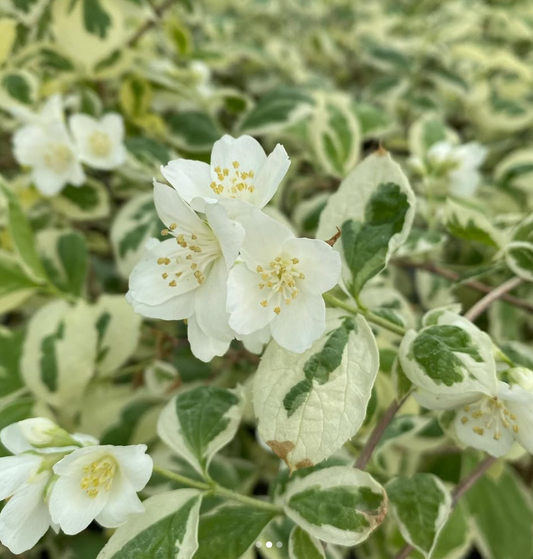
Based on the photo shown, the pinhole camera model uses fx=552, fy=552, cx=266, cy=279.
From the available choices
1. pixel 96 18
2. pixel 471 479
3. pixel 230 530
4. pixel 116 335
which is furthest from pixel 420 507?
pixel 96 18

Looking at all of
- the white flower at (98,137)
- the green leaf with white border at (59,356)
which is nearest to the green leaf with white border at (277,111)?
the white flower at (98,137)

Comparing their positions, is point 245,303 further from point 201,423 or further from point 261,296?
point 201,423

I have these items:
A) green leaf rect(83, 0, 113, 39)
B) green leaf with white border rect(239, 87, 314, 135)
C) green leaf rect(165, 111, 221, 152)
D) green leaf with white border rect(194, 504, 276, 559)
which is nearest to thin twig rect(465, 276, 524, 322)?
green leaf with white border rect(194, 504, 276, 559)

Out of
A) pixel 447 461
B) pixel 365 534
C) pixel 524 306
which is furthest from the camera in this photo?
pixel 447 461

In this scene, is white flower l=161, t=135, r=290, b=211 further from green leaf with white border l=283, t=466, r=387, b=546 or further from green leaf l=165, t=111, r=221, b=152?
green leaf l=165, t=111, r=221, b=152

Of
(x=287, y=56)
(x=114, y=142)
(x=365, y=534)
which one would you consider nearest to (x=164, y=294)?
(x=365, y=534)

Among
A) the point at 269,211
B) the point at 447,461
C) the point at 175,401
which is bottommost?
the point at 447,461

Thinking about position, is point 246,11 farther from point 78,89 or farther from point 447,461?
point 447,461
